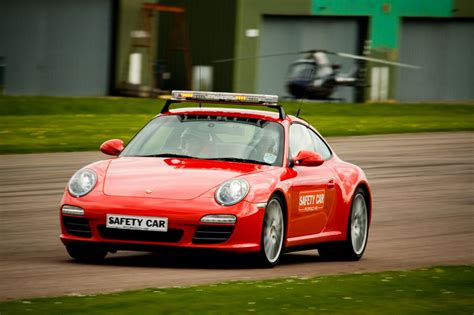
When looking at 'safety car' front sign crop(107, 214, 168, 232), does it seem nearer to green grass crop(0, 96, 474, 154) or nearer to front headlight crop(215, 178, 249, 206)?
front headlight crop(215, 178, 249, 206)

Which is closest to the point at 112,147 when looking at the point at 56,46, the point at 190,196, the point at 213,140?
the point at 213,140

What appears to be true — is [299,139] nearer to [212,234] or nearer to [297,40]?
[212,234]

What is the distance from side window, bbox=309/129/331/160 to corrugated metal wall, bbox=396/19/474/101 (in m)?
36.8

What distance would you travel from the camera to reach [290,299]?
8586 millimetres

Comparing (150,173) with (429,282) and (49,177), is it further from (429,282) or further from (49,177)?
(49,177)

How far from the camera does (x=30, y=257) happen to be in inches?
439

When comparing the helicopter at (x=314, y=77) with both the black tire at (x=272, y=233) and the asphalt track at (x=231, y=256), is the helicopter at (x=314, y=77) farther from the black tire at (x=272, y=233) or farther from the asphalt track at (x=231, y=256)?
the black tire at (x=272, y=233)

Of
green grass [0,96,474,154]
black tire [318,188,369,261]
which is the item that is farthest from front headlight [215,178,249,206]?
green grass [0,96,474,154]

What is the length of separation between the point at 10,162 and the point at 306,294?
1209cm

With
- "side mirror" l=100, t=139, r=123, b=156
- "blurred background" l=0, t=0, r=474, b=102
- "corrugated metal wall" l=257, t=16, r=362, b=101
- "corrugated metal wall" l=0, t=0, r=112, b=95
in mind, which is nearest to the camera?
"side mirror" l=100, t=139, r=123, b=156

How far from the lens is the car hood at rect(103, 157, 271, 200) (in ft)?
34.5

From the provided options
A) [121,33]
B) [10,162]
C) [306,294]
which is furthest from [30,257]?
A: [121,33]

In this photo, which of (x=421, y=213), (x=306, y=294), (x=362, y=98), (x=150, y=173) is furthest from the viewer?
(x=362, y=98)

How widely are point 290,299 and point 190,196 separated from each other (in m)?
2.09
